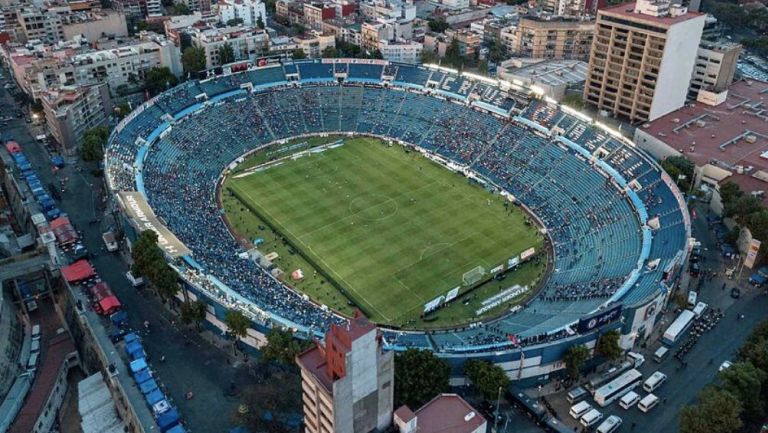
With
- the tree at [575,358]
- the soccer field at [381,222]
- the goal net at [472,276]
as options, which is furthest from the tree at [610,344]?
the soccer field at [381,222]

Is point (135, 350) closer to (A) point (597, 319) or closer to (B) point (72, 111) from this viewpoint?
(A) point (597, 319)

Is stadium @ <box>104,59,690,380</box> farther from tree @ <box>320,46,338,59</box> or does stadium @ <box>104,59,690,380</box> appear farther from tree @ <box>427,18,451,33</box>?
tree @ <box>427,18,451,33</box>

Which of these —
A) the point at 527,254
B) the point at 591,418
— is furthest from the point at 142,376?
the point at 527,254

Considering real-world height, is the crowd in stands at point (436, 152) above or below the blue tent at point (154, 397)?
above

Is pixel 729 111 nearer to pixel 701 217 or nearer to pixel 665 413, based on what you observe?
pixel 701 217

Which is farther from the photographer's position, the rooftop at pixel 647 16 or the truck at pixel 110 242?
the rooftop at pixel 647 16

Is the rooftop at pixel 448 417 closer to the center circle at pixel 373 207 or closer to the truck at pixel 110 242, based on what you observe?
the center circle at pixel 373 207

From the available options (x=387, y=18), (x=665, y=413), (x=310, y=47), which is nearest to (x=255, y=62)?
(x=310, y=47)
